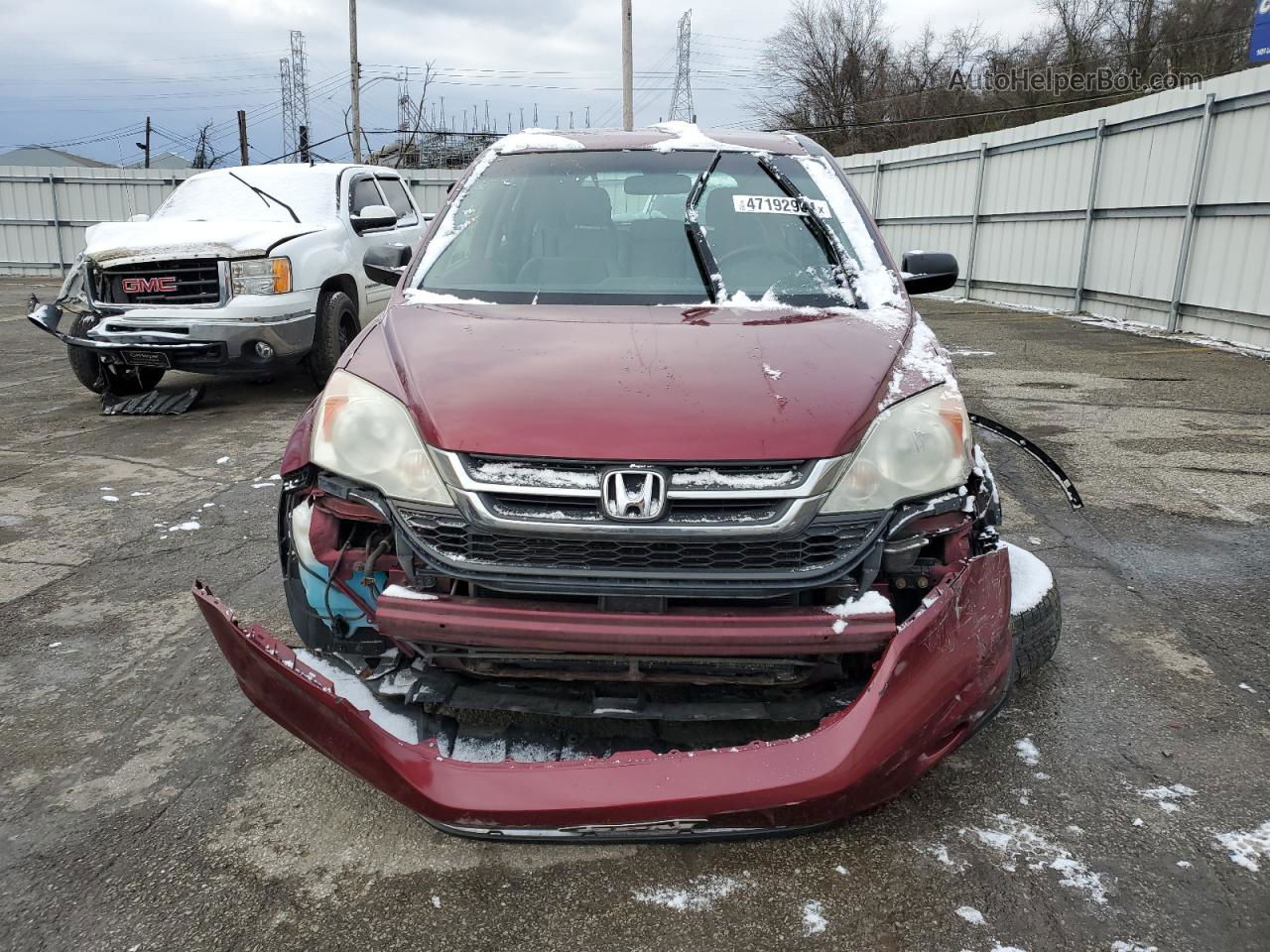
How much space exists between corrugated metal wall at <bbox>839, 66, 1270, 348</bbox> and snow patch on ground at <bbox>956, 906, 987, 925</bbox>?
9.63m

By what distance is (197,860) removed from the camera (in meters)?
2.07

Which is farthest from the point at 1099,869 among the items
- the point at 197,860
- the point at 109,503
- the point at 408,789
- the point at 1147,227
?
the point at 1147,227

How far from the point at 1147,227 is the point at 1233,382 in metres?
4.44

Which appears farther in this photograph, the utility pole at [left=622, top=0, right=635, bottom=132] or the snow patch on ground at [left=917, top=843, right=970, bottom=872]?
the utility pole at [left=622, top=0, right=635, bottom=132]

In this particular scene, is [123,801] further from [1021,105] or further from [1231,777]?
[1021,105]

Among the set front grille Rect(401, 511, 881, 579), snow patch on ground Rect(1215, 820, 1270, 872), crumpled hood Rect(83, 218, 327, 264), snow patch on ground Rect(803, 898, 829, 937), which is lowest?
snow patch on ground Rect(803, 898, 829, 937)

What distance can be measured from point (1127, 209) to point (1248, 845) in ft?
38.2


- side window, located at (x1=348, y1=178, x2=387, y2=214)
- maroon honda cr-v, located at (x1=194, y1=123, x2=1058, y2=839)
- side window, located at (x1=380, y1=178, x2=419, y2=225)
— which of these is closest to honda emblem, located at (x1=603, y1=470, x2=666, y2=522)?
maroon honda cr-v, located at (x1=194, y1=123, x2=1058, y2=839)

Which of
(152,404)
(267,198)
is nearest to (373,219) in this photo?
(267,198)

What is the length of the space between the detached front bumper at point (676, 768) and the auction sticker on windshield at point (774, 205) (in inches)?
68.7

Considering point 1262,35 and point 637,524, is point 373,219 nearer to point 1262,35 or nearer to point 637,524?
point 637,524

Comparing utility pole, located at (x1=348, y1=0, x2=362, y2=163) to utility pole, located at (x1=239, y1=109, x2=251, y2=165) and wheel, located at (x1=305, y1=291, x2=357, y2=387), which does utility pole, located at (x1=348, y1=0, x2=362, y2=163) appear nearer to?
utility pole, located at (x1=239, y1=109, x2=251, y2=165)

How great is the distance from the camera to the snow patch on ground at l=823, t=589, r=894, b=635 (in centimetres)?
192

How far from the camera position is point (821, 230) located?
10.6 feet
